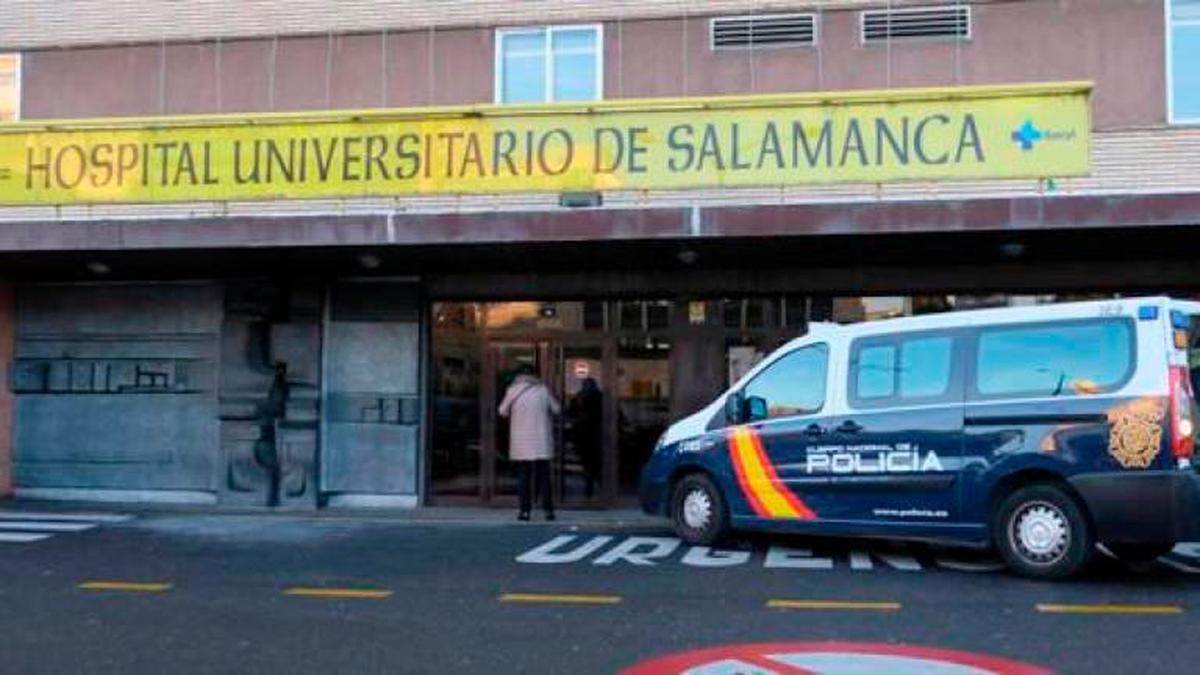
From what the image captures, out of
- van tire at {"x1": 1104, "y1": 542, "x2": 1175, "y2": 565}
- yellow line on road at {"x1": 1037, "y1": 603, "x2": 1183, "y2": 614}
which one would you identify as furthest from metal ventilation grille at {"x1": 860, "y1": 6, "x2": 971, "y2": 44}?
yellow line on road at {"x1": 1037, "y1": 603, "x2": 1183, "y2": 614}

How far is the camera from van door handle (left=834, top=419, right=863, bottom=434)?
1028cm

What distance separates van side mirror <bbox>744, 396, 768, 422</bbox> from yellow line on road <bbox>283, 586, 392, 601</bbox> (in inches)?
140

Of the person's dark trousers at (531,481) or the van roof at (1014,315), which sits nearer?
the van roof at (1014,315)

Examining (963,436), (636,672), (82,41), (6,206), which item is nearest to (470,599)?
(636,672)

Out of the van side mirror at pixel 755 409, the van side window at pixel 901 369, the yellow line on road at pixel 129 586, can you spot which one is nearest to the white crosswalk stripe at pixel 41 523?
the yellow line on road at pixel 129 586

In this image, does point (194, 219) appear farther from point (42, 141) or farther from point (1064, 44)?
point (1064, 44)

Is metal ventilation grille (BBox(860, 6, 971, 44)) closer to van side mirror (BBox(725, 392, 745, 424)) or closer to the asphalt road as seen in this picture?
van side mirror (BBox(725, 392, 745, 424))

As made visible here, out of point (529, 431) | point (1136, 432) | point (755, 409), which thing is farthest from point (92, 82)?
point (1136, 432)

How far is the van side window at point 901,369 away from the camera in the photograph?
32.7ft

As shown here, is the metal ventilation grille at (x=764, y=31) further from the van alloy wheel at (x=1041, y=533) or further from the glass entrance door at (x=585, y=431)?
the van alloy wheel at (x=1041, y=533)

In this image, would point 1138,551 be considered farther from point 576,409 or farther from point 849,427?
point 576,409

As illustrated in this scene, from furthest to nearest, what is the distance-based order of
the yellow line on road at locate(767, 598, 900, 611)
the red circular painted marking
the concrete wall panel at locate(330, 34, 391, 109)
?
the concrete wall panel at locate(330, 34, 391, 109) < the yellow line on road at locate(767, 598, 900, 611) < the red circular painted marking

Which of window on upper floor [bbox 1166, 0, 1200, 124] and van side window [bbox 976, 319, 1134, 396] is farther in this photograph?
window on upper floor [bbox 1166, 0, 1200, 124]

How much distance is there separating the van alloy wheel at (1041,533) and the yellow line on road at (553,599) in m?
3.04
